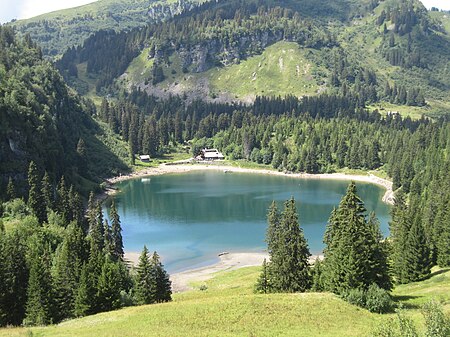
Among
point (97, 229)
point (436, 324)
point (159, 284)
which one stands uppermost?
point (436, 324)

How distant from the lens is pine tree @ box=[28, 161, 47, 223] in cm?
11394

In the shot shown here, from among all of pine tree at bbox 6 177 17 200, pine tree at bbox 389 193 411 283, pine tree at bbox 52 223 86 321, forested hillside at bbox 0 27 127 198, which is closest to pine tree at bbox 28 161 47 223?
pine tree at bbox 6 177 17 200

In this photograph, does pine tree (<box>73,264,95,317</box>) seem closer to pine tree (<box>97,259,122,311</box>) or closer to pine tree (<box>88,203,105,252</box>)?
pine tree (<box>97,259,122,311</box>)

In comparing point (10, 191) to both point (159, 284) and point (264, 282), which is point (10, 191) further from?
point (264, 282)

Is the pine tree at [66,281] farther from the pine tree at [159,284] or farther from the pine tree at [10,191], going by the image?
the pine tree at [10,191]

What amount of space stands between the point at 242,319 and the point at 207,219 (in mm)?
114058

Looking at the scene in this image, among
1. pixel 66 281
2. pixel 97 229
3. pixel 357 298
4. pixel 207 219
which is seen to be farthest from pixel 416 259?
pixel 207 219

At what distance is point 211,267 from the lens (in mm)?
107000

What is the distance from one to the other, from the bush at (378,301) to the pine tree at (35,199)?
284 ft

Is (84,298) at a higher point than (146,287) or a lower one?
higher

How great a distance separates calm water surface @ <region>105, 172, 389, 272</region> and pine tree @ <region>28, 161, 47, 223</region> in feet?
74.2

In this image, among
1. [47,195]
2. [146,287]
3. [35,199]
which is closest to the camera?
[146,287]

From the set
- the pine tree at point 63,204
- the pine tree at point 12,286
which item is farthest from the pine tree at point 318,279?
the pine tree at point 63,204

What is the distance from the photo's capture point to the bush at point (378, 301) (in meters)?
46.3
